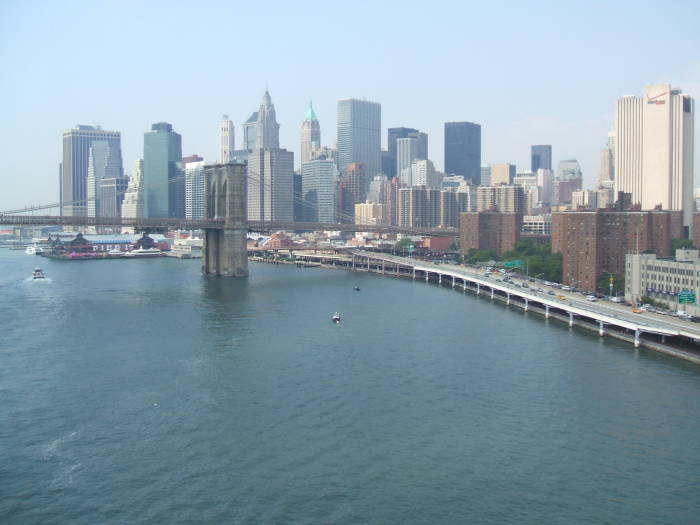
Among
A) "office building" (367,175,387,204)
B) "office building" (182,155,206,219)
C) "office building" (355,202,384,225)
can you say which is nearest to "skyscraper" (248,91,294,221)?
"office building" (182,155,206,219)

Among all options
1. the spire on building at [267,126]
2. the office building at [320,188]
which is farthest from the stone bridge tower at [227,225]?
the spire on building at [267,126]

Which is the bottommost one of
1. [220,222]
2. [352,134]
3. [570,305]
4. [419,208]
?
[570,305]

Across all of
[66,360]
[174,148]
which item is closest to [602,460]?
[66,360]

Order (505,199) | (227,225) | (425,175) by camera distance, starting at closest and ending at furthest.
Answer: (227,225) < (505,199) < (425,175)

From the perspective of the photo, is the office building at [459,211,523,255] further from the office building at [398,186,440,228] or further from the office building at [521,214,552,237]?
the office building at [398,186,440,228]

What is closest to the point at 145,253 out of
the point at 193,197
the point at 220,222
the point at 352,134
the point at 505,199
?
the point at 220,222

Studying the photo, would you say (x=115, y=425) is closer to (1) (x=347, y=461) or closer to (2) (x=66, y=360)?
(1) (x=347, y=461)

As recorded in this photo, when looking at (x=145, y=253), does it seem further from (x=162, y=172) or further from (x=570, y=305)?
(x=162, y=172)
